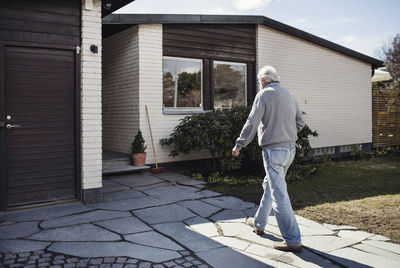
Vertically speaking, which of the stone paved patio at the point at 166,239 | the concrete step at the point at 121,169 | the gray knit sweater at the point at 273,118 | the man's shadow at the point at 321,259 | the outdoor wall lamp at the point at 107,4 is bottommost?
the man's shadow at the point at 321,259

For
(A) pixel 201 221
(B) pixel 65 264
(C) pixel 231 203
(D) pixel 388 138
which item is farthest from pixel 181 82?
(D) pixel 388 138

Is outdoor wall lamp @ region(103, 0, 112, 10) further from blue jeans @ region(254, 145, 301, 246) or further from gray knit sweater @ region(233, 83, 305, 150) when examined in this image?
blue jeans @ region(254, 145, 301, 246)

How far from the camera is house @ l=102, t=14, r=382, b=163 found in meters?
8.50

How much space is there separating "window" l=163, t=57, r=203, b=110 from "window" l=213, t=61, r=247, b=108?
1.68 ft

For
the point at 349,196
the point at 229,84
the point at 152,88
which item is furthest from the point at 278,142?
the point at 229,84

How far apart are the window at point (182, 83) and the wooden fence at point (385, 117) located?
7.67 m

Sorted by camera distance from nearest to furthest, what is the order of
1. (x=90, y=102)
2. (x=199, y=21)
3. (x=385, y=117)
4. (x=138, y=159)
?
1. (x=90, y=102)
2. (x=138, y=159)
3. (x=199, y=21)
4. (x=385, y=117)

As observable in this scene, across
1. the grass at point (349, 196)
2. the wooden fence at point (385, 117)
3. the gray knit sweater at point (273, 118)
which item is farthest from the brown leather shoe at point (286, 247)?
the wooden fence at point (385, 117)

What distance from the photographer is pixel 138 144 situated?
8039 mm

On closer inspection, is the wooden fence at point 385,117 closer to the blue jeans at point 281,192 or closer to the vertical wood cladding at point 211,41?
the vertical wood cladding at point 211,41

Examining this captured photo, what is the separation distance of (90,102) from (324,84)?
28.0 ft

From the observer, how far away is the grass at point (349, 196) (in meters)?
4.88

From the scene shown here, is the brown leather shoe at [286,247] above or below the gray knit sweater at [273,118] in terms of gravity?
below

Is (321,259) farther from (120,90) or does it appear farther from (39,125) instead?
(120,90)
